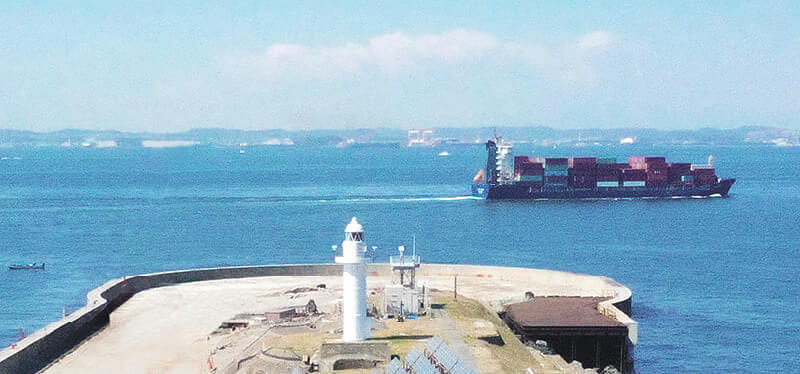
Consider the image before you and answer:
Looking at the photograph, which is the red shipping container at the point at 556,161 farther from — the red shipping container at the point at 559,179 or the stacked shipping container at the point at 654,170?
the stacked shipping container at the point at 654,170

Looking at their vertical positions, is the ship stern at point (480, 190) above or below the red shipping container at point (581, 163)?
below

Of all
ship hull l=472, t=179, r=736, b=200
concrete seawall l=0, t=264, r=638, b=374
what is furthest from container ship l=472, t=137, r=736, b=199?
concrete seawall l=0, t=264, r=638, b=374

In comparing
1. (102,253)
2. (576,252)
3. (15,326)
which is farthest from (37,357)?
(576,252)

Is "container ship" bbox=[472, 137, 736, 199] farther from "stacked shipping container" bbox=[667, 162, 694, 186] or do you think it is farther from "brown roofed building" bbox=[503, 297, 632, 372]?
"brown roofed building" bbox=[503, 297, 632, 372]

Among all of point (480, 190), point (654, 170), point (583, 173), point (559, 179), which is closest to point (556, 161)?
point (559, 179)

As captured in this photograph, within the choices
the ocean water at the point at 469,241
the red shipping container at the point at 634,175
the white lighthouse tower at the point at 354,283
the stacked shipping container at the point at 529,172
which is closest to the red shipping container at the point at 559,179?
the stacked shipping container at the point at 529,172
